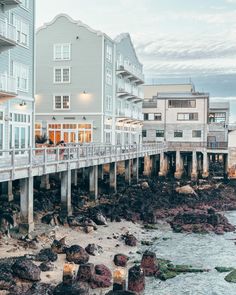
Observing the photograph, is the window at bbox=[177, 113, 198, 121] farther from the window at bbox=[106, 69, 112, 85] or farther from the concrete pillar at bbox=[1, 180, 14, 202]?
the concrete pillar at bbox=[1, 180, 14, 202]

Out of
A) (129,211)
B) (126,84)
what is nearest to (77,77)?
(126,84)

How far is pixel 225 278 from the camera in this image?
16.2 meters

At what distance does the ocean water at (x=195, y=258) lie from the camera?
14.8 m

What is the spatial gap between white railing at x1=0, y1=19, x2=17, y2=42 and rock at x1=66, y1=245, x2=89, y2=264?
12100 millimetres

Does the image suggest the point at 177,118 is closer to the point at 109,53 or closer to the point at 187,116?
the point at 187,116

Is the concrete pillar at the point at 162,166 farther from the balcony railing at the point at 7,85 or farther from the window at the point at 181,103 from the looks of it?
the balcony railing at the point at 7,85

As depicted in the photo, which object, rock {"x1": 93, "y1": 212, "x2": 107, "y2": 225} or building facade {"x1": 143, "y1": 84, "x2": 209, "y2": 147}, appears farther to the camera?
building facade {"x1": 143, "y1": 84, "x2": 209, "y2": 147}

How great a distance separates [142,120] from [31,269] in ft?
139

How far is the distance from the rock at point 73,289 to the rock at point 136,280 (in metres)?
1.55

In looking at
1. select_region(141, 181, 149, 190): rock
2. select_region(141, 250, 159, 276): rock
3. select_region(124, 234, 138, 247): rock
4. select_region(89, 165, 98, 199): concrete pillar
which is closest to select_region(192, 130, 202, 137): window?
select_region(141, 181, 149, 190): rock

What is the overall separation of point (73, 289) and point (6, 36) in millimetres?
14696

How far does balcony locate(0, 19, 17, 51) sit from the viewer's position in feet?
73.4

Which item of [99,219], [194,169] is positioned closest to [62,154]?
[99,219]

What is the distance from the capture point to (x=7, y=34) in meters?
23.0
